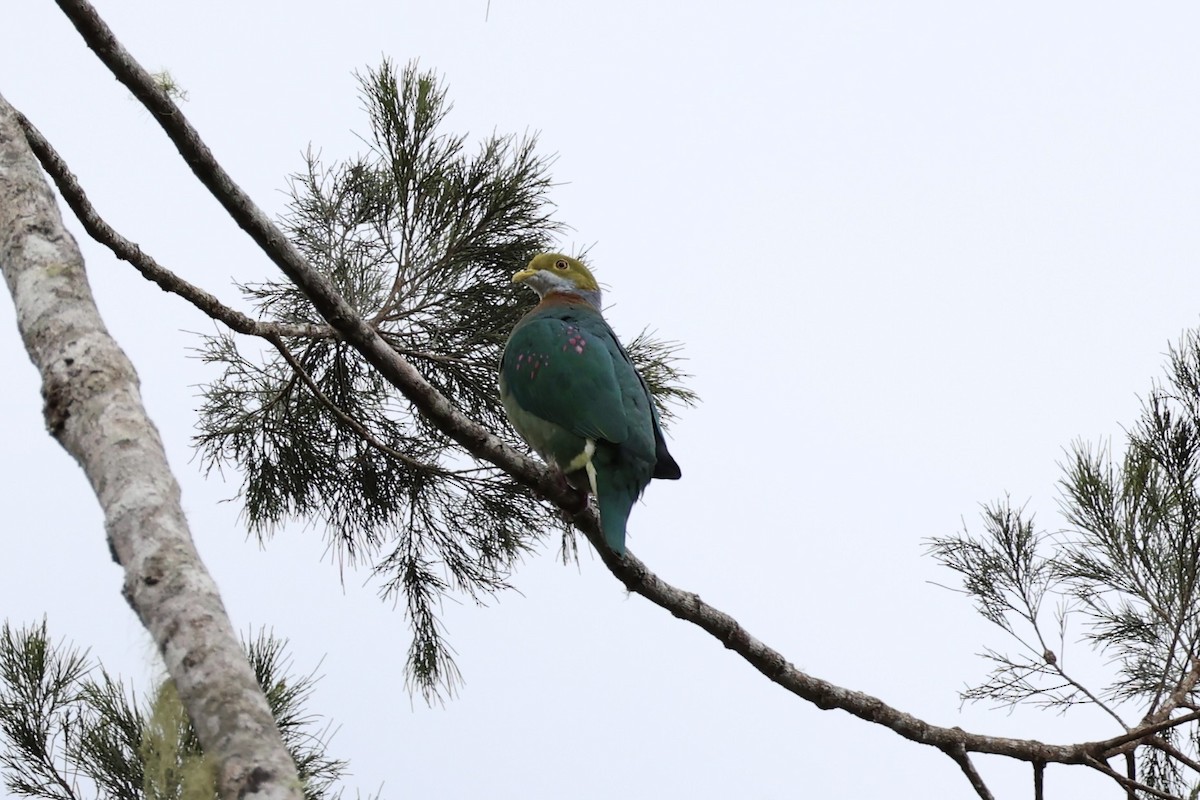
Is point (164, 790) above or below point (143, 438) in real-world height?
below

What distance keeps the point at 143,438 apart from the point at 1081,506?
2143mm

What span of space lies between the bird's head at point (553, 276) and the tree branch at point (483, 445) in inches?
Result: 27.3

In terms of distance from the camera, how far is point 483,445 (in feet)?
5.55

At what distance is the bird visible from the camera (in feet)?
6.95

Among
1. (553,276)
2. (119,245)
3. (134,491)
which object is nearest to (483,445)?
(119,245)

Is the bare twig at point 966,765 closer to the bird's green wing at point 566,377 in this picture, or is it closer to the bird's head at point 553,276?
the bird's green wing at point 566,377

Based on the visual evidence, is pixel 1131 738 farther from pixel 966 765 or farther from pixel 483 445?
pixel 483 445

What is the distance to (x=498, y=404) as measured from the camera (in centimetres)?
267

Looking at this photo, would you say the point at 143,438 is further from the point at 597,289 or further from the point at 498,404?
the point at 597,289

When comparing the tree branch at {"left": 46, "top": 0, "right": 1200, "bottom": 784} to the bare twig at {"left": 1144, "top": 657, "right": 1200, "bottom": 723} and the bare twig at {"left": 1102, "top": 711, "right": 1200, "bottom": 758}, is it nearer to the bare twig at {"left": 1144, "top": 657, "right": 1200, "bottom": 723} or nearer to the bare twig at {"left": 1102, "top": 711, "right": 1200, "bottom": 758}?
the bare twig at {"left": 1102, "top": 711, "right": 1200, "bottom": 758}

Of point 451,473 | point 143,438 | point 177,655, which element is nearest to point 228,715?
point 177,655

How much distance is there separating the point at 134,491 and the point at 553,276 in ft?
5.95

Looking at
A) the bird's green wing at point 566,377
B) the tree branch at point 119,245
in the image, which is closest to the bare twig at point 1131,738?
the bird's green wing at point 566,377

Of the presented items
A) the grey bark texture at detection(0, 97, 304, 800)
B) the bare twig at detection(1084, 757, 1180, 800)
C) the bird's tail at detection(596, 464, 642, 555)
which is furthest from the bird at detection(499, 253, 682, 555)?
the grey bark texture at detection(0, 97, 304, 800)
